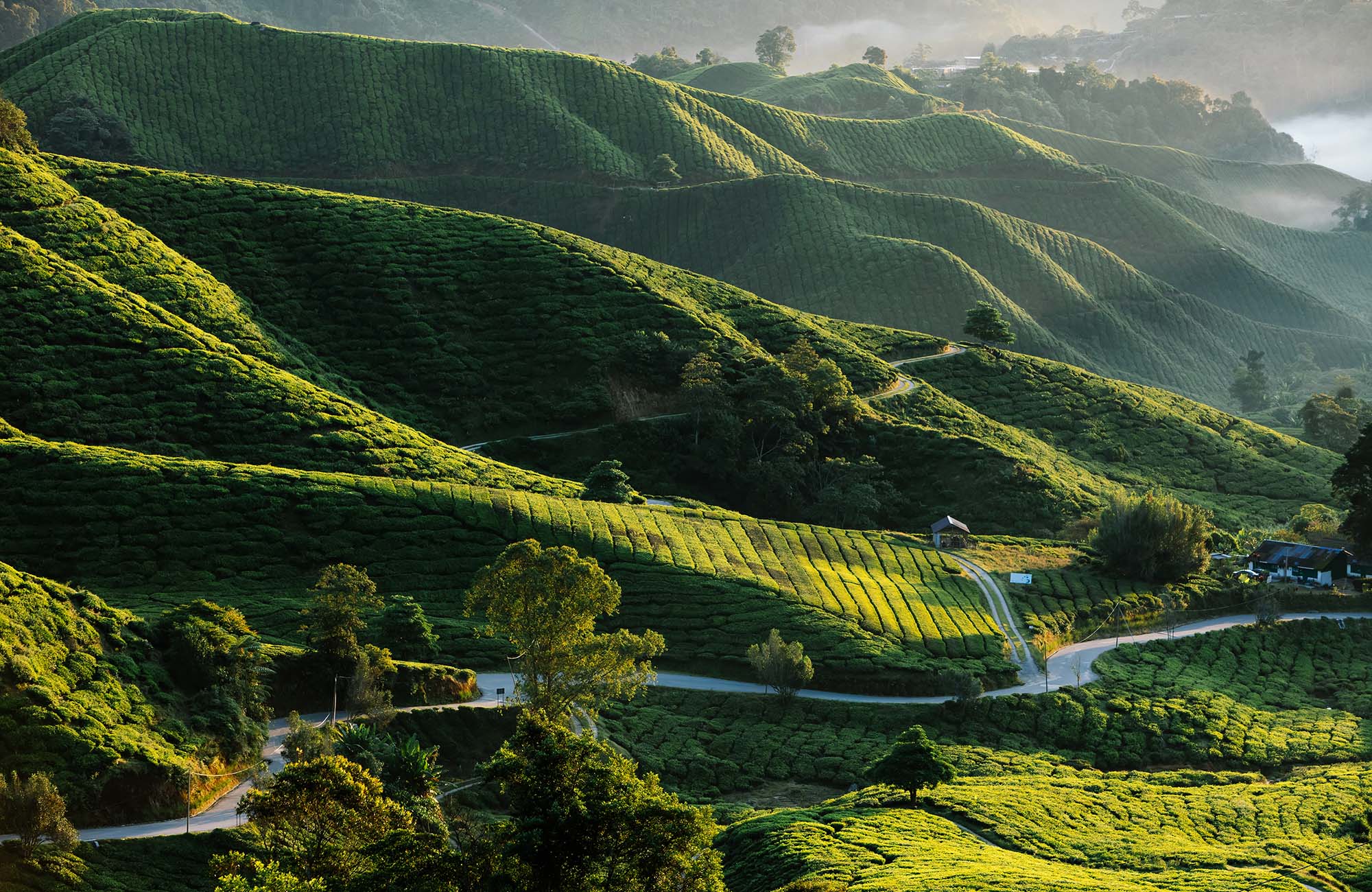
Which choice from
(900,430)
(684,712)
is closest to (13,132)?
(900,430)

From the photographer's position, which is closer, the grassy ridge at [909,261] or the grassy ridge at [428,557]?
the grassy ridge at [428,557]

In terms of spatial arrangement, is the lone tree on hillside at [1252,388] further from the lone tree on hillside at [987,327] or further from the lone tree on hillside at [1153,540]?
the lone tree on hillside at [1153,540]

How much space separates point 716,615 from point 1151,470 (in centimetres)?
5387

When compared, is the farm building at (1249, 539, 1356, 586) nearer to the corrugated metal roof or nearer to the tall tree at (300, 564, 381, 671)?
the corrugated metal roof

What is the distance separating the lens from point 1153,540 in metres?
70.3

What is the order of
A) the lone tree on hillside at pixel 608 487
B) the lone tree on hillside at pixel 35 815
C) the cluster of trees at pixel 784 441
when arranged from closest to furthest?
1. the lone tree on hillside at pixel 35 815
2. the lone tree on hillside at pixel 608 487
3. the cluster of trees at pixel 784 441

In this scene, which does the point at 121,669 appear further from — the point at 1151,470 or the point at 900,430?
the point at 1151,470

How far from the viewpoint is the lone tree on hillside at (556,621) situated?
42.8m

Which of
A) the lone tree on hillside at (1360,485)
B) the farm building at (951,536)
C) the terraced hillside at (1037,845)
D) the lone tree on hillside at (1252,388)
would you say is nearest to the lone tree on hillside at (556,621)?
the terraced hillside at (1037,845)

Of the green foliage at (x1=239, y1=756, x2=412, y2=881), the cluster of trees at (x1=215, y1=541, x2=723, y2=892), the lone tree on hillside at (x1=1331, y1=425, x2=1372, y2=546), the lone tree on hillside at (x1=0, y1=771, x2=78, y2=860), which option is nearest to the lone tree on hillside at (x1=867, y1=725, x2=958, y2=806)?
the cluster of trees at (x1=215, y1=541, x2=723, y2=892)

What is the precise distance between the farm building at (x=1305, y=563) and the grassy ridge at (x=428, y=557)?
18.6m

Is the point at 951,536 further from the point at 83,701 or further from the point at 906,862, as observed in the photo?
the point at 83,701

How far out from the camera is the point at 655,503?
7700 centimetres

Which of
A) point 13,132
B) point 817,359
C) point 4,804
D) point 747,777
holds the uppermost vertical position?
point 13,132
